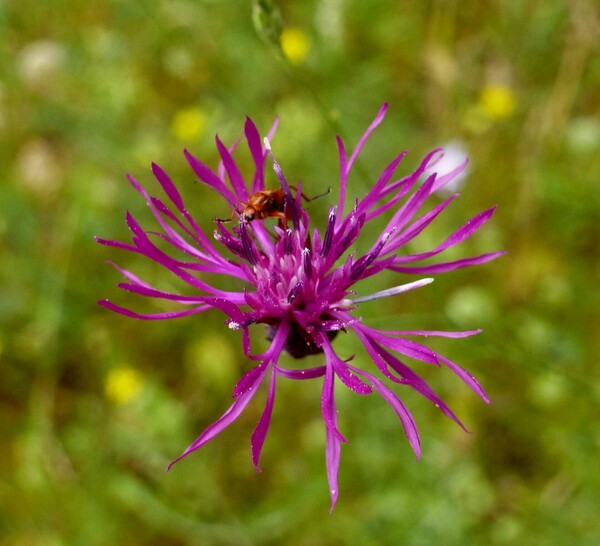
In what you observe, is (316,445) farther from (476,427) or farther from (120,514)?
(120,514)

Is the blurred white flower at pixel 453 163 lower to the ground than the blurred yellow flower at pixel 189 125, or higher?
lower

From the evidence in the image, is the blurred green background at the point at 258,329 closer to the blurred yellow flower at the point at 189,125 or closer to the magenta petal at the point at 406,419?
the blurred yellow flower at the point at 189,125

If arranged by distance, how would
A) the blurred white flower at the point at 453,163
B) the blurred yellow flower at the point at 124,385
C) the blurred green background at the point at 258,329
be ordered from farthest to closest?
the blurred white flower at the point at 453,163, the blurred yellow flower at the point at 124,385, the blurred green background at the point at 258,329

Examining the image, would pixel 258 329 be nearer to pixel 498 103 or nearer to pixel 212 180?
pixel 212 180

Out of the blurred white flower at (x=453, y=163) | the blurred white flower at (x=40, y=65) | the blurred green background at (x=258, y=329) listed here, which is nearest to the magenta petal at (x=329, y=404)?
the blurred green background at (x=258, y=329)

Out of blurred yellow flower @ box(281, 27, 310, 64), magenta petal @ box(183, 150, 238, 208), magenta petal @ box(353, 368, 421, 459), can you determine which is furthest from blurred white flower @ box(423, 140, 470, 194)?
magenta petal @ box(353, 368, 421, 459)

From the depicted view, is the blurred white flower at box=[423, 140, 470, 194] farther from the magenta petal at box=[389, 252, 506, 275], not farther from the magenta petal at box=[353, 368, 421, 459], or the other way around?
the magenta petal at box=[353, 368, 421, 459]
